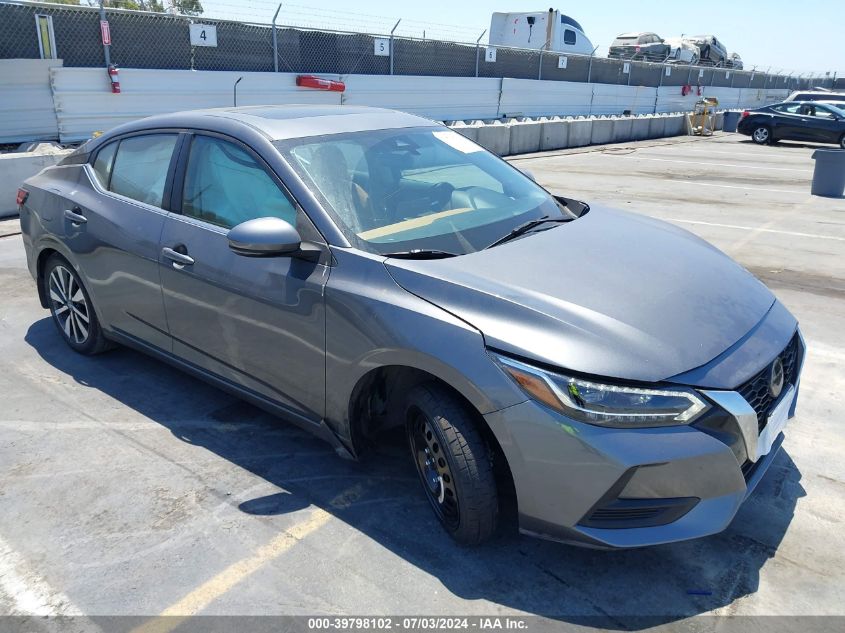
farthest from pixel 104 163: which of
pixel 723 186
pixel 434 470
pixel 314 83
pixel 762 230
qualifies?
pixel 314 83

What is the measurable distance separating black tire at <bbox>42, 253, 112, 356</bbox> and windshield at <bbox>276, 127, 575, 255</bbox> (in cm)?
209

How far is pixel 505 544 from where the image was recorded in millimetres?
2943

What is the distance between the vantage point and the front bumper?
93.8 inches

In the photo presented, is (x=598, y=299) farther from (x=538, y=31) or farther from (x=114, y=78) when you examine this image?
(x=538, y=31)

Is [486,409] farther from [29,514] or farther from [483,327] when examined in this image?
[29,514]

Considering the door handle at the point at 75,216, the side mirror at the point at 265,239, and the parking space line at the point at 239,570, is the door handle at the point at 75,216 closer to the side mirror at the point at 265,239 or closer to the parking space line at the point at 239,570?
the side mirror at the point at 265,239

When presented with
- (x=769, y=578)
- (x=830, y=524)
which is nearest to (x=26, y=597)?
(x=769, y=578)

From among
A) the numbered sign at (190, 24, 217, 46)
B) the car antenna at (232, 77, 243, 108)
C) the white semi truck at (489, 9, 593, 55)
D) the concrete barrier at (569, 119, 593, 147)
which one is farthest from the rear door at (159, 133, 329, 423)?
the white semi truck at (489, 9, 593, 55)

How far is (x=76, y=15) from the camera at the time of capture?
13312 millimetres

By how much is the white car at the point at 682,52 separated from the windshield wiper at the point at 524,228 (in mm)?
39450

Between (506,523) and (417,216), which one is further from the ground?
(417,216)

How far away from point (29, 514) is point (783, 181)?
1493cm

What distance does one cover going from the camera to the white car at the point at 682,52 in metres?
39.2

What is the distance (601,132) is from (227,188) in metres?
20.9
